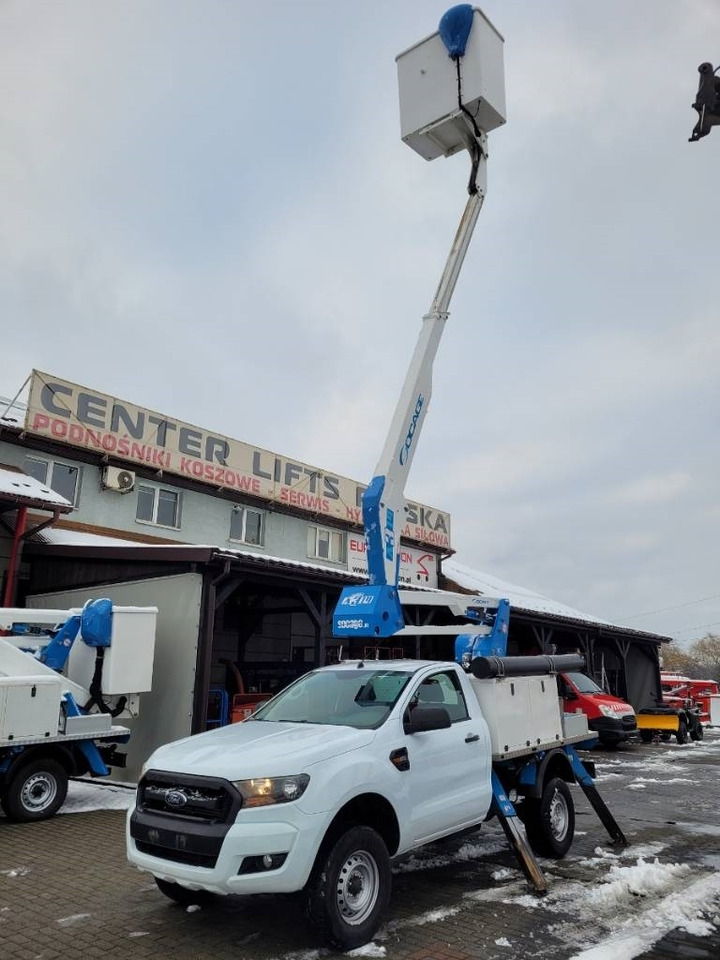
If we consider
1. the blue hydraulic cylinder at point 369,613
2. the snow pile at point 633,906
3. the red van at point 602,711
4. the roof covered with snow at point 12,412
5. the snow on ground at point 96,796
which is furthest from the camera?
the red van at point 602,711

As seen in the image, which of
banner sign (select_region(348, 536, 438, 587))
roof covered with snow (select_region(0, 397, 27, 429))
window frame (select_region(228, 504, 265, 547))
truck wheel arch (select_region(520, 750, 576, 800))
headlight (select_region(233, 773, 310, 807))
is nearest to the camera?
headlight (select_region(233, 773, 310, 807))

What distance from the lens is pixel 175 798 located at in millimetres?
4465

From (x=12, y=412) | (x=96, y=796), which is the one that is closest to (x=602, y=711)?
(x=96, y=796)

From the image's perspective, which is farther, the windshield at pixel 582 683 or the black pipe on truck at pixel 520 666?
the windshield at pixel 582 683

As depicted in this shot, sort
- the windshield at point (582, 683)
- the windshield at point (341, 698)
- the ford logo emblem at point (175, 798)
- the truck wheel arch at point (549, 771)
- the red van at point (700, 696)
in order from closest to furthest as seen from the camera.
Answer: the ford logo emblem at point (175, 798) → the windshield at point (341, 698) → the truck wheel arch at point (549, 771) → the windshield at point (582, 683) → the red van at point (700, 696)

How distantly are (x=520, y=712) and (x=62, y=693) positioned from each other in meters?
5.70

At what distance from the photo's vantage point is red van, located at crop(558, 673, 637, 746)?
17.3 meters

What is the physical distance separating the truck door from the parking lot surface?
63 cm

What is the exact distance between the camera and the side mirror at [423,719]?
5129 millimetres

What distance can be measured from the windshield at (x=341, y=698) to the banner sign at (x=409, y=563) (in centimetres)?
1770

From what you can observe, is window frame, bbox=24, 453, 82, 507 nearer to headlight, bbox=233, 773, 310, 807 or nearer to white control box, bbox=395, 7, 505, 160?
white control box, bbox=395, 7, 505, 160

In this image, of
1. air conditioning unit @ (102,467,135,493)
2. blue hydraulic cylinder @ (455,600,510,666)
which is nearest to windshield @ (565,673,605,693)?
blue hydraulic cylinder @ (455,600,510,666)

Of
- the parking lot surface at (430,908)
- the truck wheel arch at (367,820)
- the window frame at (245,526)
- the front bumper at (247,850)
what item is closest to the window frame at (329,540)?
the window frame at (245,526)

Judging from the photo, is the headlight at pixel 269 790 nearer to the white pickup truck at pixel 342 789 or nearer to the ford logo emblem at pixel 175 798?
the white pickup truck at pixel 342 789
